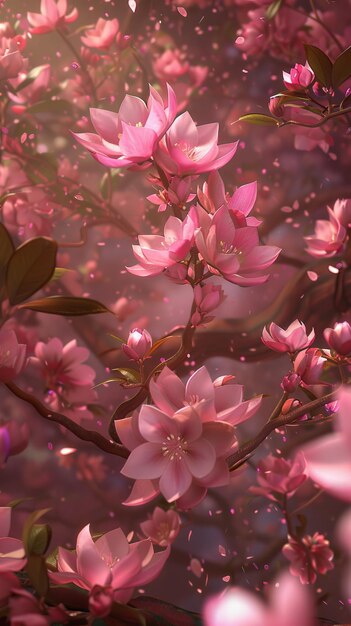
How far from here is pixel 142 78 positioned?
878mm

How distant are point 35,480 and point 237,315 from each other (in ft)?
0.96

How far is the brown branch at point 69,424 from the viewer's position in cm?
39

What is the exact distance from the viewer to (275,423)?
1.38 ft

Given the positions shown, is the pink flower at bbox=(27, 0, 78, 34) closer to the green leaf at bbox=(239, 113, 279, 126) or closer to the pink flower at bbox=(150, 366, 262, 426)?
the green leaf at bbox=(239, 113, 279, 126)

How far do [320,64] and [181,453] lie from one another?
28cm

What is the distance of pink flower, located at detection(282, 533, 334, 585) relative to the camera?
0.61 metres

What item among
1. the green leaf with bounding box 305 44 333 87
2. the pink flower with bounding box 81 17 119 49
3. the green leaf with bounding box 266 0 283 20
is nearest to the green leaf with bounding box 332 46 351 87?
the green leaf with bounding box 305 44 333 87

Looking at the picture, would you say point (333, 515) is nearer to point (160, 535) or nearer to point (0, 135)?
point (160, 535)

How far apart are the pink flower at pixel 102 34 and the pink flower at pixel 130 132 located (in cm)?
43

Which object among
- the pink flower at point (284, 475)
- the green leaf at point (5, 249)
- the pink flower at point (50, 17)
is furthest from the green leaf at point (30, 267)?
the pink flower at point (50, 17)

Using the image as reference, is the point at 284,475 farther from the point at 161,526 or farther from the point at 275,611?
the point at 275,611

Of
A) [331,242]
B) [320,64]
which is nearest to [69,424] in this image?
[320,64]

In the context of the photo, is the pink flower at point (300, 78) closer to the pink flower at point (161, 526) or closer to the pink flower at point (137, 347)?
the pink flower at point (137, 347)

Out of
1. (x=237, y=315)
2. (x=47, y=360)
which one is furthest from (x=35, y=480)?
(x=237, y=315)
